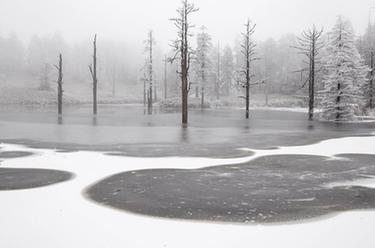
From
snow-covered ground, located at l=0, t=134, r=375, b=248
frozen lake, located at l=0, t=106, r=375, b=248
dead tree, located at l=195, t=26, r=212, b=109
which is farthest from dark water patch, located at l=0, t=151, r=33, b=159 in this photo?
dead tree, located at l=195, t=26, r=212, b=109

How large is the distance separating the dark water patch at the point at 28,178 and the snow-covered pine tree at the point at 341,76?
94.6ft

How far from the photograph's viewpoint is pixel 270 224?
19.4 feet

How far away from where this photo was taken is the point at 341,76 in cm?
3309

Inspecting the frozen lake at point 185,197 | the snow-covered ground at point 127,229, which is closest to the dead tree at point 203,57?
the frozen lake at point 185,197

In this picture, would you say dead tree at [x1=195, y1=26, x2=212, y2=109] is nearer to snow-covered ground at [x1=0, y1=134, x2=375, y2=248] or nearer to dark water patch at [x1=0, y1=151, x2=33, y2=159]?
dark water patch at [x1=0, y1=151, x2=33, y2=159]

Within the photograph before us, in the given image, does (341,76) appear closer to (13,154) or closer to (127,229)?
(13,154)

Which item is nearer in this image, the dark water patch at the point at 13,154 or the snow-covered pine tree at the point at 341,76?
the dark water patch at the point at 13,154

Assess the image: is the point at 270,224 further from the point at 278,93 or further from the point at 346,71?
the point at 278,93

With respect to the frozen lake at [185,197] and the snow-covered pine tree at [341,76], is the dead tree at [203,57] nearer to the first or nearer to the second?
the snow-covered pine tree at [341,76]

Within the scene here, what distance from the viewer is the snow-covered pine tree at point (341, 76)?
33.2 meters

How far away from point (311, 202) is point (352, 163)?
5.20 meters

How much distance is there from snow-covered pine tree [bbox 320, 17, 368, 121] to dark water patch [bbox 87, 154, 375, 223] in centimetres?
2404

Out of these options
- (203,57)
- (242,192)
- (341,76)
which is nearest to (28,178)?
(242,192)

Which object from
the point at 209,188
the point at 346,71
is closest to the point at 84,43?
the point at 346,71
